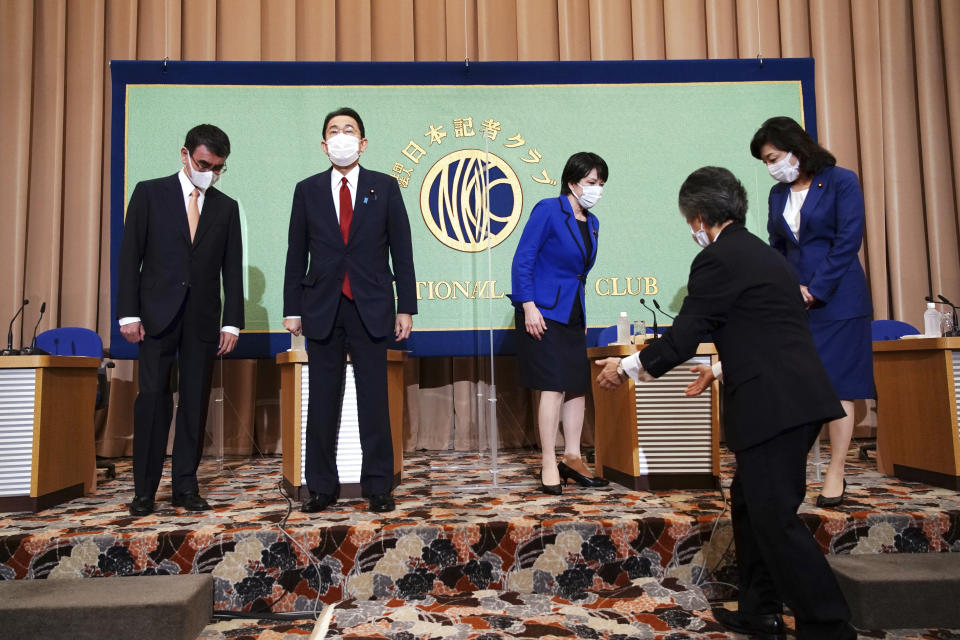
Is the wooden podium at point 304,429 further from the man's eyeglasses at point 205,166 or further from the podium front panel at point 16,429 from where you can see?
the podium front panel at point 16,429

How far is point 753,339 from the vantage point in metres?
1.72

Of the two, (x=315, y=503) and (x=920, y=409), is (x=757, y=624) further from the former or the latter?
(x=920, y=409)

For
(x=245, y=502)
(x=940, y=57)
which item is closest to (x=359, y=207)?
(x=245, y=502)

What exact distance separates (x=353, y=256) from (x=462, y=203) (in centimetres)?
173

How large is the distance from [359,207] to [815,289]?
5.74ft

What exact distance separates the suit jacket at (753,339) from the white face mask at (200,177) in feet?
6.59

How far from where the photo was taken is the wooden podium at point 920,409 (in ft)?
9.84

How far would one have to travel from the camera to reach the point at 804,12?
5129 mm

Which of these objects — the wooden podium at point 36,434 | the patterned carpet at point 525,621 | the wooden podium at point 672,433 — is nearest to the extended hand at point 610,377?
the patterned carpet at point 525,621

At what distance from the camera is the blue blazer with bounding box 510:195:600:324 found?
3.08m

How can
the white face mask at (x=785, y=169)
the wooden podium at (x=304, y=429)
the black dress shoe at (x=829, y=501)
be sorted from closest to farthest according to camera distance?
the black dress shoe at (x=829, y=501) < the white face mask at (x=785, y=169) < the wooden podium at (x=304, y=429)

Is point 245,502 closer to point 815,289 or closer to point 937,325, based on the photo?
point 815,289

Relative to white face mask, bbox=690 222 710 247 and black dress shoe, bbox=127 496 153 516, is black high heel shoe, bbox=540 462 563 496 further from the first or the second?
black dress shoe, bbox=127 496 153 516

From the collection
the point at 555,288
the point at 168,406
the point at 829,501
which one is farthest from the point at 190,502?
the point at 829,501
